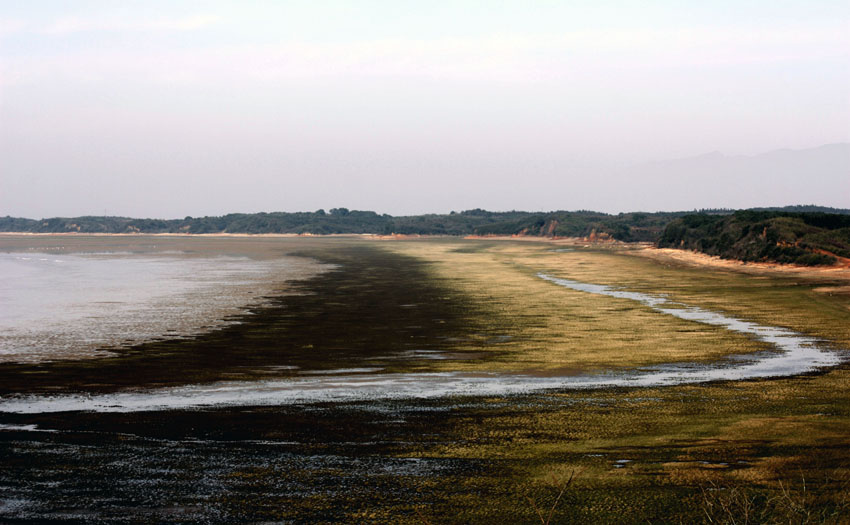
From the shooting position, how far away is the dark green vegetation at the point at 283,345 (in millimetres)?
17969

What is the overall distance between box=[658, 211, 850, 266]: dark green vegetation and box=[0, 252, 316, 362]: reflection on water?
130 ft

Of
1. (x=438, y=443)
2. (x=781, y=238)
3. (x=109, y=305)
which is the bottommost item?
(x=109, y=305)

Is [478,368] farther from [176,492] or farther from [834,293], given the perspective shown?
[834,293]

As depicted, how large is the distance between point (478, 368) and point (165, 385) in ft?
23.9

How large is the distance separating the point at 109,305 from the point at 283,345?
627 inches

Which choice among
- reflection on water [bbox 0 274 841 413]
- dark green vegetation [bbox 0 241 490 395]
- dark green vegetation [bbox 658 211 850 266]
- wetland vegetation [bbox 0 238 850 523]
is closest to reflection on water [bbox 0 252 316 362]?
Result: dark green vegetation [bbox 0 241 490 395]

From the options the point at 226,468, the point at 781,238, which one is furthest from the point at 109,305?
the point at 781,238

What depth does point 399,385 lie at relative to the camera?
55.0 feet

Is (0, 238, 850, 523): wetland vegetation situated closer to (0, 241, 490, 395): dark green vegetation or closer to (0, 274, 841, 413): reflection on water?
(0, 241, 490, 395): dark green vegetation

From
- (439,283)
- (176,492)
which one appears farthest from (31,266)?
(176,492)

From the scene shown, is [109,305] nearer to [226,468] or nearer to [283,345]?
[283,345]

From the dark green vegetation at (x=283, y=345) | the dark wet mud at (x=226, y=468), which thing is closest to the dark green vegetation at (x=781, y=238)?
the dark green vegetation at (x=283, y=345)

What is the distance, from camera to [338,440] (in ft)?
39.5

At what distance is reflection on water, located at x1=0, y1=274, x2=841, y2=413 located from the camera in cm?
1501
